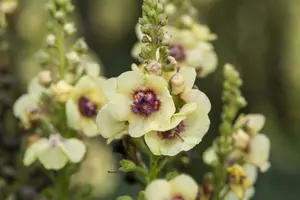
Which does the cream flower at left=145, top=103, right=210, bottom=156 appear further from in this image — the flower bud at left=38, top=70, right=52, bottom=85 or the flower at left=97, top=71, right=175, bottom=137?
the flower bud at left=38, top=70, right=52, bottom=85

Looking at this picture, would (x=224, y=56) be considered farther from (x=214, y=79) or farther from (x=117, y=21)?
(x=117, y=21)

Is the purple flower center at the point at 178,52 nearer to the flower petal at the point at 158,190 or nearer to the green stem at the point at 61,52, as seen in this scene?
the green stem at the point at 61,52

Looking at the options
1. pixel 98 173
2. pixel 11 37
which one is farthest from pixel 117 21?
pixel 11 37

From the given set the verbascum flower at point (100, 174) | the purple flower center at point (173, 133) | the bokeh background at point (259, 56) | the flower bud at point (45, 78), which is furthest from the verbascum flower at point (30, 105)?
the bokeh background at point (259, 56)

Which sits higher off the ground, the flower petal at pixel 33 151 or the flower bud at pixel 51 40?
the flower bud at pixel 51 40

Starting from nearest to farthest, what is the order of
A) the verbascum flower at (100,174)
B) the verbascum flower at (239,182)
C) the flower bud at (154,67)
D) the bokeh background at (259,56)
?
the flower bud at (154,67) → the verbascum flower at (239,182) → the verbascum flower at (100,174) → the bokeh background at (259,56)

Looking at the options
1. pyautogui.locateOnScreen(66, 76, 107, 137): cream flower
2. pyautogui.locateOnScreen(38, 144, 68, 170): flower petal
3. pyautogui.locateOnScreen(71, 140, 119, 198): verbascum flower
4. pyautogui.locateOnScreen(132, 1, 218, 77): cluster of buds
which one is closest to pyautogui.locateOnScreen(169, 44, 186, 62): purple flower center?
pyautogui.locateOnScreen(132, 1, 218, 77): cluster of buds
